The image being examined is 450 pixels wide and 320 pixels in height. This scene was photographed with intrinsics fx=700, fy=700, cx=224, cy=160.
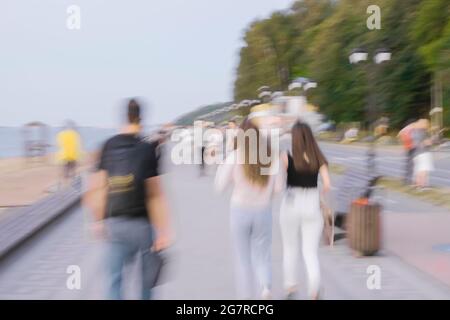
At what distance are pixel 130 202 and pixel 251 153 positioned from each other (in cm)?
121

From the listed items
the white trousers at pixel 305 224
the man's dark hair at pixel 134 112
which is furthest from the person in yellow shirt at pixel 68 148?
the man's dark hair at pixel 134 112

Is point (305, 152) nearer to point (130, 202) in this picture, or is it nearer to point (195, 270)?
point (130, 202)

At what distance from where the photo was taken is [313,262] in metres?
5.79

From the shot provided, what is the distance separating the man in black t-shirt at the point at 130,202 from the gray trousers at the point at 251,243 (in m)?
0.86

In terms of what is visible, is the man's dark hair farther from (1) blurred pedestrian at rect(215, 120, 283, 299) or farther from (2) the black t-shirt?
(1) blurred pedestrian at rect(215, 120, 283, 299)

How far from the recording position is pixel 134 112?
4672mm

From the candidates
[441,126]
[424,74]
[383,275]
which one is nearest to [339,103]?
[424,74]

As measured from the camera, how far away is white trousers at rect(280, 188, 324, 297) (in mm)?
5695

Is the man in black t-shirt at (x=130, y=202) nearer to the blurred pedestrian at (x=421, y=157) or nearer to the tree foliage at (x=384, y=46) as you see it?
the blurred pedestrian at (x=421, y=157)

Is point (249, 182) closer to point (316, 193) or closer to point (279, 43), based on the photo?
point (316, 193)

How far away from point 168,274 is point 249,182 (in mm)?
2190

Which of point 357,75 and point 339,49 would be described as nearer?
point 357,75

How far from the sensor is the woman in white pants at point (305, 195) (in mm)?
5695

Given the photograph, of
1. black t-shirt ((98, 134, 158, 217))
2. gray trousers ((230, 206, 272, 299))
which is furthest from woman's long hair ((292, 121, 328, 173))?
black t-shirt ((98, 134, 158, 217))
